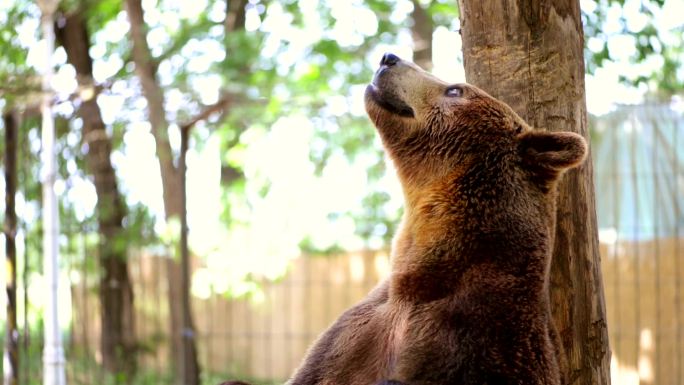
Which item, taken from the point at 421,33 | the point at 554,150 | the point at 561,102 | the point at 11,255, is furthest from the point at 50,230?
the point at 554,150

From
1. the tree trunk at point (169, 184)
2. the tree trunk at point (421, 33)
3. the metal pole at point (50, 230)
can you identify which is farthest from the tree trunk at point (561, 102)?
the tree trunk at point (421, 33)

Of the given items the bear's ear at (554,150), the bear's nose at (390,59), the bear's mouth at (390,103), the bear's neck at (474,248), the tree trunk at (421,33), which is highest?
the tree trunk at (421,33)

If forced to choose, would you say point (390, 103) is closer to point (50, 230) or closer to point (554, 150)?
point (554, 150)

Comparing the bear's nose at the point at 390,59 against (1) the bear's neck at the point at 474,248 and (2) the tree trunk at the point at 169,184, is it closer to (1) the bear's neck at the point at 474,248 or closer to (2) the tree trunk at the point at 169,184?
(1) the bear's neck at the point at 474,248

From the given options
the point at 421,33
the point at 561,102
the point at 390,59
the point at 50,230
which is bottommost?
the point at 50,230

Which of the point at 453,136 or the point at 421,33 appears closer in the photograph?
the point at 453,136

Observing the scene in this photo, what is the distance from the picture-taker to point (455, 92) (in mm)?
3414

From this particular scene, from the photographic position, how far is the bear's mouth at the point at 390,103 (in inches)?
135

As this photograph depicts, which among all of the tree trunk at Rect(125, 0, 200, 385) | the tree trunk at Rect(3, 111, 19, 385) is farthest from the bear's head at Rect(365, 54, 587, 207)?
the tree trunk at Rect(3, 111, 19, 385)

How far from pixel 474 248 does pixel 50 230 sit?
5788 mm

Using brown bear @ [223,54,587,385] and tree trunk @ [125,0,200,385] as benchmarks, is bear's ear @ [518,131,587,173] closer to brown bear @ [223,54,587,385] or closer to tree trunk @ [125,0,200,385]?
brown bear @ [223,54,587,385]

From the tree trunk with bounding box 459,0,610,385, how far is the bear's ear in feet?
1.00

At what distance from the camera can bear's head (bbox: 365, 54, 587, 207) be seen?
317 cm

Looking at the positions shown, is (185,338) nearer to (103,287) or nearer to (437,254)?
(103,287)
